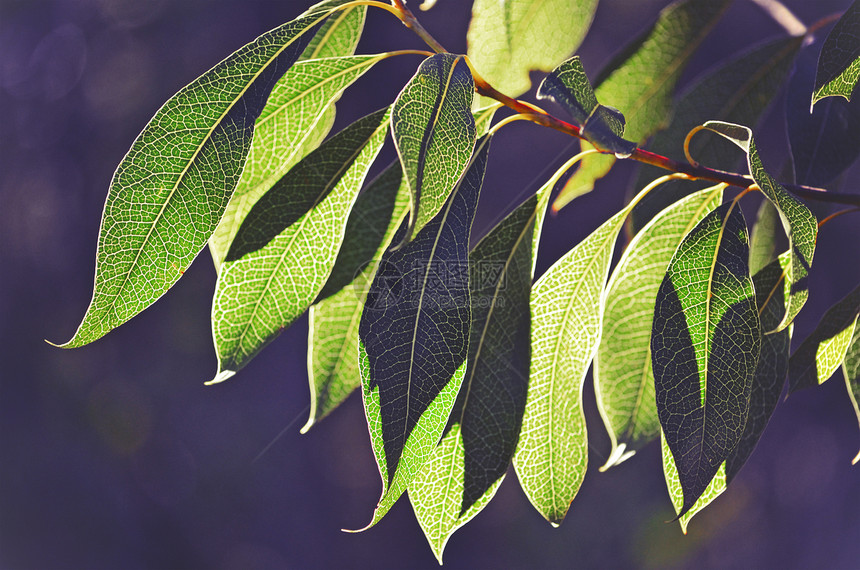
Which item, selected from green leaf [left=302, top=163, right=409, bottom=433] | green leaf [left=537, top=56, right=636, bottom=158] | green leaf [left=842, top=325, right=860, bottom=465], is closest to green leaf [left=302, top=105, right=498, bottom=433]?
green leaf [left=302, top=163, right=409, bottom=433]

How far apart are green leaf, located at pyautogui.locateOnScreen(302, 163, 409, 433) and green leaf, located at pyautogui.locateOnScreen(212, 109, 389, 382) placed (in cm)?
3

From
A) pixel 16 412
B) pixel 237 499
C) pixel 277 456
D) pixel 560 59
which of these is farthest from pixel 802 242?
pixel 16 412

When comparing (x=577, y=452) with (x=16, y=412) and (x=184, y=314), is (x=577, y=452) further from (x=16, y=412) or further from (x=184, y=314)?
(x=16, y=412)

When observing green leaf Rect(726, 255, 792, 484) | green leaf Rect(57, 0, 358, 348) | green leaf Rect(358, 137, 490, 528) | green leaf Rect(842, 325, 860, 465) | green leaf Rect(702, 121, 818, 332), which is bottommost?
green leaf Rect(842, 325, 860, 465)

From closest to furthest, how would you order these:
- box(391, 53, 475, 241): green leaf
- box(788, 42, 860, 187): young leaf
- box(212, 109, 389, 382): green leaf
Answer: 1. box(391, 53, 475, 241): green leaf
2. box(212, 109, 389, 382): green leaf
3. box(788, 42, 860, 187): young leaf

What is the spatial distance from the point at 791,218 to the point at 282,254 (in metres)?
0.30

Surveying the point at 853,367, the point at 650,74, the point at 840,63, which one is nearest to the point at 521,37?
the point at 650,74

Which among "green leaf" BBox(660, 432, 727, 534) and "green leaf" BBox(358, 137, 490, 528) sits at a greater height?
"green leaf" BBox(358, 137, 490, 528)

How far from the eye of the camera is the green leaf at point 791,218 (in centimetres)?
29

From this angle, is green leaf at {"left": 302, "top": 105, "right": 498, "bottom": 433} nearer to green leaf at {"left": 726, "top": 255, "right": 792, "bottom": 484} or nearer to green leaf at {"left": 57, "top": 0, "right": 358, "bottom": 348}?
green leaf at {"left": 57, "top": 0, "right": 358, "bottom": 348}

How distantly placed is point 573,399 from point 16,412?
2.11 meters

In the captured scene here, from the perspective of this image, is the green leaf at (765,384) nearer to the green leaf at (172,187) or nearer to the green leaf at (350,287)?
the green leaf at (350,287)

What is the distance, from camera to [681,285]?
37 cm

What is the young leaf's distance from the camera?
51 cm
